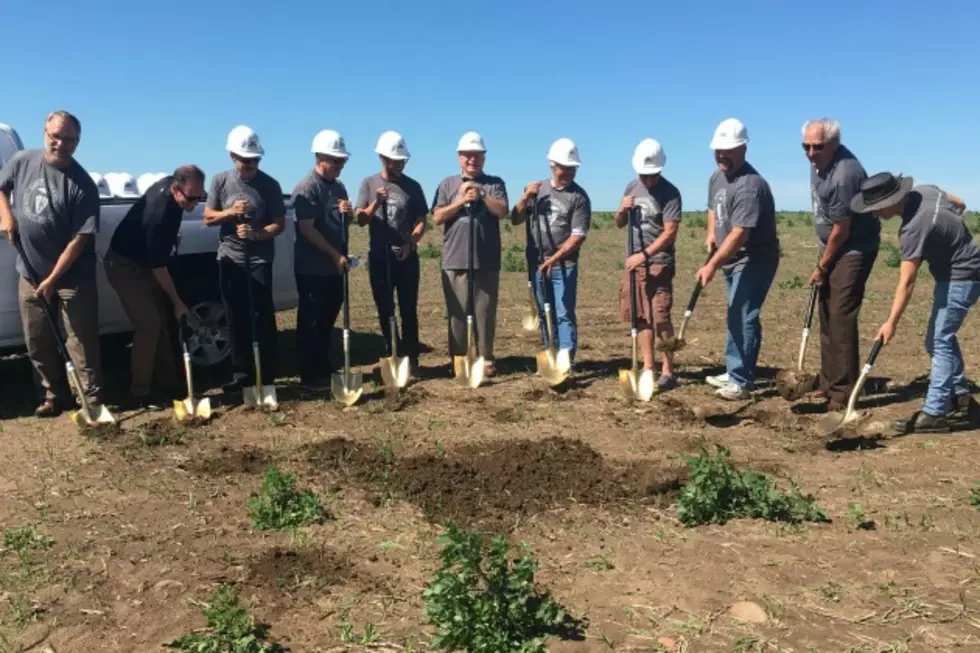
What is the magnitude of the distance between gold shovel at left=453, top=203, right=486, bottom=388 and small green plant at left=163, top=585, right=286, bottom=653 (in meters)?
4.18

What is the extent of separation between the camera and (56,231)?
6.06 metres

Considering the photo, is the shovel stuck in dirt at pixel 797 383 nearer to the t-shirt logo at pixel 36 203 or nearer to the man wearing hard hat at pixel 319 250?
the man wearing hard hat at pixel 319 250

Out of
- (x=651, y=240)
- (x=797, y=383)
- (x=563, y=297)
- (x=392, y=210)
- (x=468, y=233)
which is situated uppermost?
(x=392, y=210)

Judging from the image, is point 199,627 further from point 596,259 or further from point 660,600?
point 596,259

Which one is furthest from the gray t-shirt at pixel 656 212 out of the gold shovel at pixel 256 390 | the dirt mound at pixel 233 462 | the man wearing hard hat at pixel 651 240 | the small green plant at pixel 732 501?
the dirt mound at pixel 233 462

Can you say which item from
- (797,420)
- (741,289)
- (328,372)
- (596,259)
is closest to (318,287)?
(328,372)

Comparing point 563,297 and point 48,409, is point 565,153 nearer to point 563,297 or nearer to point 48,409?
point 563,297

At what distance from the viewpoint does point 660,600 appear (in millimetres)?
3629

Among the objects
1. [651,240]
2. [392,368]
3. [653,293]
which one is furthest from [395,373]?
[651,240]

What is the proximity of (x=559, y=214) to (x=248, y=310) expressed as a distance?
9.39ft

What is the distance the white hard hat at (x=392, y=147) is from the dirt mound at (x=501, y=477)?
104 inches

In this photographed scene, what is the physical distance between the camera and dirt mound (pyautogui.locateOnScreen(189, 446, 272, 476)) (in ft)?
17.5

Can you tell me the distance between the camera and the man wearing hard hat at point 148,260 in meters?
6.39

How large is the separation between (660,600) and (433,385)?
4.21 metres
